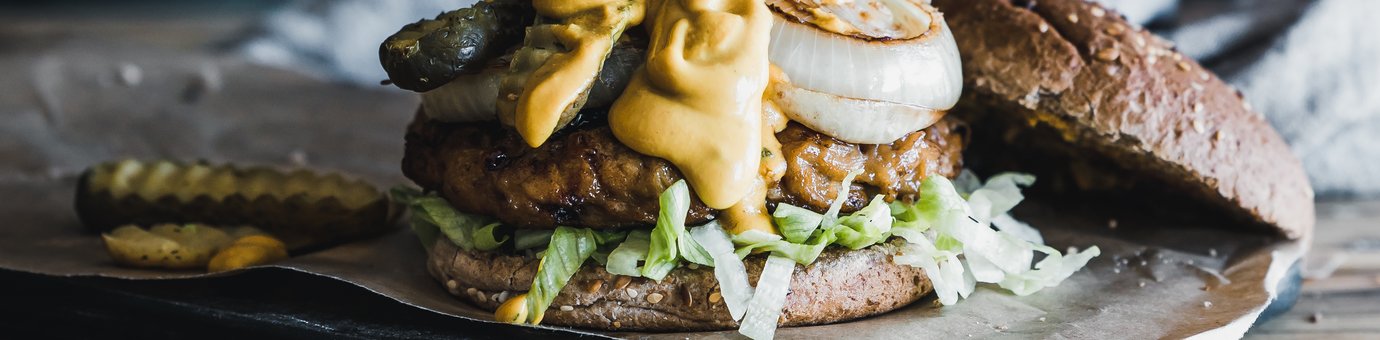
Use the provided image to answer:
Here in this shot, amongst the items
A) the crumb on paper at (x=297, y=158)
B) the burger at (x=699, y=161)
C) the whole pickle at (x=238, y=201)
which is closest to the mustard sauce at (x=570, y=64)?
the burger at (x=699, y=161)

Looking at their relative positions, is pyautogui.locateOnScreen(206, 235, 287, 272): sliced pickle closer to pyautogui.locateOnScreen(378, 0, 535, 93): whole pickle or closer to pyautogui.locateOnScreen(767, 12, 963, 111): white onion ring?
pyautogui.locateOnScreen(378, 0, 535, 93): whole pickle

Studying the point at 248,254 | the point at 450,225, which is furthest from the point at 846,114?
the point at 248,254

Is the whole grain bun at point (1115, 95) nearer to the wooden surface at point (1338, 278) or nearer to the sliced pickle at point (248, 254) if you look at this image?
the wooden surface at point (1338, 278)

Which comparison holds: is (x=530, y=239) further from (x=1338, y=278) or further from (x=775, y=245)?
(x=1338, y=278)

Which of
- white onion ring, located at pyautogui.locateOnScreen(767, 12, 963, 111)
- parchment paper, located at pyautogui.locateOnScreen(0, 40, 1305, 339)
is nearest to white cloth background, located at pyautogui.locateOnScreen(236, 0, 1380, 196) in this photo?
parchment paper, located at pyautogui.locateOnScreen(0, 40, 1305, 339)

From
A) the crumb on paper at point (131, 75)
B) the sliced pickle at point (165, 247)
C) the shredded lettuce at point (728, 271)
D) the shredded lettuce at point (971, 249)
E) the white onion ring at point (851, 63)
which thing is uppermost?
the crumb on paper at point (131, 75)
